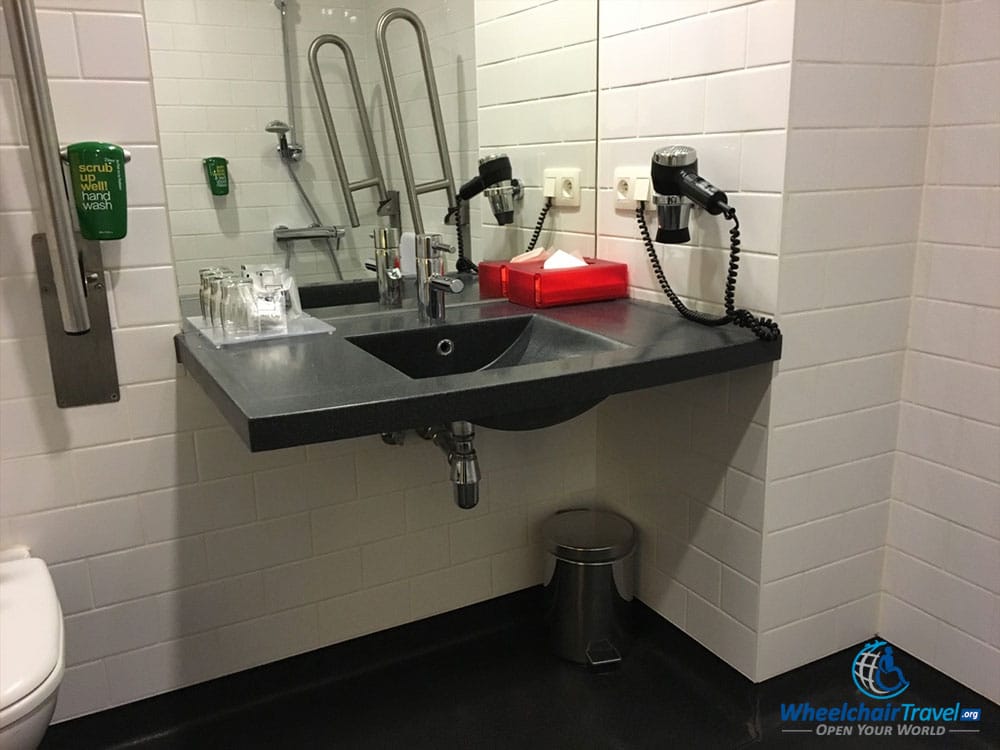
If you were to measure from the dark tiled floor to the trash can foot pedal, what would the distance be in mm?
19

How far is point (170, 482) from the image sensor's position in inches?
58.9

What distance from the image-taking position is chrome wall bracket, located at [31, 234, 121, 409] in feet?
4.35

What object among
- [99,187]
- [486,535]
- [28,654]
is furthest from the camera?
[486,535]

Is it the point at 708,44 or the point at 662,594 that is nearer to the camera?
the point at 708,44

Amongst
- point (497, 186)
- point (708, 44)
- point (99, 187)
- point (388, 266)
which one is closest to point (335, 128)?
point (388, 266)

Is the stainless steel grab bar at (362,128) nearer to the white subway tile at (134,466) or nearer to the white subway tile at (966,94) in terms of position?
the white subway tile at (134,466)

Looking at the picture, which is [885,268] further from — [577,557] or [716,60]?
[577,557]

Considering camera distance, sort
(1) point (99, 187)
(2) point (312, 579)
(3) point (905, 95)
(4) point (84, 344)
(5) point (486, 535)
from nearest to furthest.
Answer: (1) point (99, 187) < (4) point (84, 344) < (3) point (905, 95) < (2) point (312, 579) < (5) point (486, 535)

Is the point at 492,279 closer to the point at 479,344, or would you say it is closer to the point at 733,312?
the point at 479,344

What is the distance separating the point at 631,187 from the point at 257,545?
1.07 m

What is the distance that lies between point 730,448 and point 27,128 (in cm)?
132

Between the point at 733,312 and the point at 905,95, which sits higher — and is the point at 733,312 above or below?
below

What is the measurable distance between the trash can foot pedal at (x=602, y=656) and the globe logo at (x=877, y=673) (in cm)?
50

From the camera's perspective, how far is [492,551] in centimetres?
191
